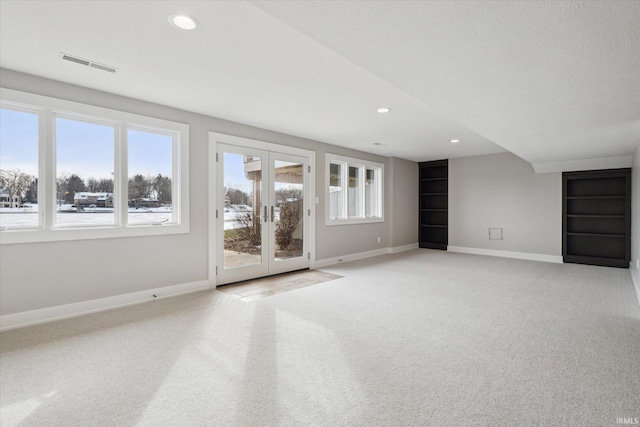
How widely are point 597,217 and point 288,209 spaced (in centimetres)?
585

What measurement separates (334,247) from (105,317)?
12.8ft

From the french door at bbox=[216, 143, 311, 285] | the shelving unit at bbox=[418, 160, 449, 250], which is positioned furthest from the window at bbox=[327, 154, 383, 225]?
the shelving unit at bbox=[418, 160, 449, 250]

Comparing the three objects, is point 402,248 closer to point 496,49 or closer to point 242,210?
point 242,210

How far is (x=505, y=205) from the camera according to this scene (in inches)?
282

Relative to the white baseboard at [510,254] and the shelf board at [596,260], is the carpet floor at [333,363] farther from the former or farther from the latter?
the white baseboard at [510,254]

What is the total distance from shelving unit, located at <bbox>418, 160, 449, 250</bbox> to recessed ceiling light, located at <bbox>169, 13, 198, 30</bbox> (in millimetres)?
7119

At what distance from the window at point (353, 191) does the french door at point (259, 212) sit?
2.59ft

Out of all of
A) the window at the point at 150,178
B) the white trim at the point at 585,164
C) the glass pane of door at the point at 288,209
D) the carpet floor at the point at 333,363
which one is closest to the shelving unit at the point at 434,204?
the white trim at the point at 585,164

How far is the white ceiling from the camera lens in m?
1.43

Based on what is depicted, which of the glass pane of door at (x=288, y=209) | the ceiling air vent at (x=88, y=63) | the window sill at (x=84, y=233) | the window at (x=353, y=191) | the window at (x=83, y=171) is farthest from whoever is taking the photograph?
the window at (x=353, y=191)

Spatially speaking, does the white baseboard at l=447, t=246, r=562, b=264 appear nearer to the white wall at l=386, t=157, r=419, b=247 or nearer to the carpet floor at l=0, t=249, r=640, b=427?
the white wall at l=386, t=157, r=419, b=247

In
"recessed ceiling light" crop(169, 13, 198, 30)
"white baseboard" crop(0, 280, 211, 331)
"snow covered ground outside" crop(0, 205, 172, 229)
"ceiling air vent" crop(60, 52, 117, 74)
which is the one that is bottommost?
"white baseboard" crop(0, 280, 211, 331)

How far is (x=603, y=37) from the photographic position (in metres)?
1.54

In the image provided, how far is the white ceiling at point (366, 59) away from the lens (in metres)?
1.43
